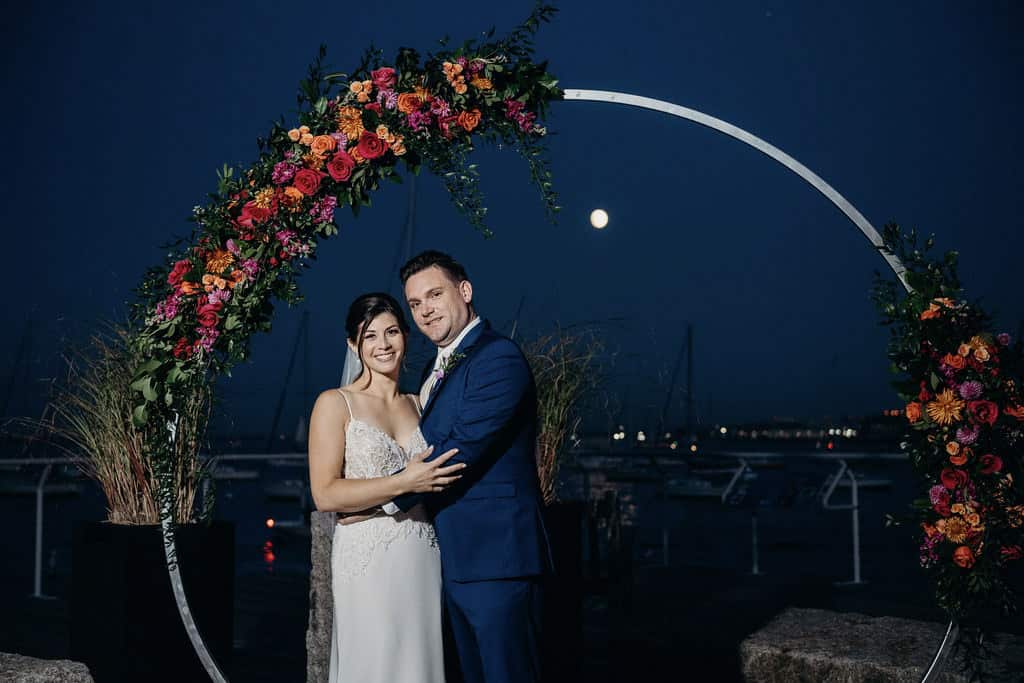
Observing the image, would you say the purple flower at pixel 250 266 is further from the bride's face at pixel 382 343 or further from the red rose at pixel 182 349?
the bride's face at pixel 382 343

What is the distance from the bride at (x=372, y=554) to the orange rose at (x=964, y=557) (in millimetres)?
1883

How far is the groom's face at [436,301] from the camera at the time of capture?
2930mm

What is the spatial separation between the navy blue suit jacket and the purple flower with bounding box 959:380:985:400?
165 cm

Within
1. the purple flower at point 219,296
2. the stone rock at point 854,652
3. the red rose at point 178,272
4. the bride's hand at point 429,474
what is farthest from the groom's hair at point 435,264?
the stone rock at point 854,652

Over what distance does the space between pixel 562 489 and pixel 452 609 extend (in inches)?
74.5

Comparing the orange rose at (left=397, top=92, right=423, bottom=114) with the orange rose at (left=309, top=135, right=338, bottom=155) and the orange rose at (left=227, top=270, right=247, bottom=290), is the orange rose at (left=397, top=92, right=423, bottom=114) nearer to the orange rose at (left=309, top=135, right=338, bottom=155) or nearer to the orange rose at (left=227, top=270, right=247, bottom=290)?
the orange rose at (left=309, top=135, right=338, bottom=155)

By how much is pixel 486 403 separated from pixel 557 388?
6.05 ft

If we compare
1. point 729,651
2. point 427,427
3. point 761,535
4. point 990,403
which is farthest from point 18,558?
point 761,535

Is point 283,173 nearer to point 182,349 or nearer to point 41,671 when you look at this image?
point 182,349

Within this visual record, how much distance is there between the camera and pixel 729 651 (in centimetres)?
554

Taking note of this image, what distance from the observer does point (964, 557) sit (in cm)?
321

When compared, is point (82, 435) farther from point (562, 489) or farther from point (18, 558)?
point (18, 558)

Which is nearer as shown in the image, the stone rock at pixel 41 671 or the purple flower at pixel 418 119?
the stone rock at pixel 41 671

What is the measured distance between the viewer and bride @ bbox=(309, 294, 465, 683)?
9.57 ft
